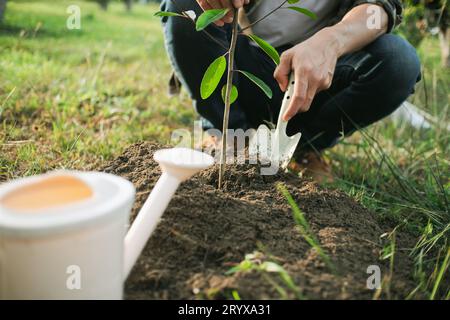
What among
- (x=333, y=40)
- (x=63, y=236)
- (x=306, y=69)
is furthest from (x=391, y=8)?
(x=63, y=236)

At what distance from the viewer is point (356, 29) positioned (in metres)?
1.66

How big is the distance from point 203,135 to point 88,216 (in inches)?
65.3

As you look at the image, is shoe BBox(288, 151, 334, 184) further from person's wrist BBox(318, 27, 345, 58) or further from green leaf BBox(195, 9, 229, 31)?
green leaf BBox(195, 9, 229, 31)

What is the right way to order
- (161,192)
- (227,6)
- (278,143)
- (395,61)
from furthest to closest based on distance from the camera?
(395,61) < (278,143) < (227,6) < (161,192)

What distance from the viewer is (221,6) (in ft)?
4.69

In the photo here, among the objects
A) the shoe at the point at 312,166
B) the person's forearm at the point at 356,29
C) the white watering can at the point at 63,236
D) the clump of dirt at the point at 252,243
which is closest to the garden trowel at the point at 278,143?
the clump of dirt at the point at 252,243

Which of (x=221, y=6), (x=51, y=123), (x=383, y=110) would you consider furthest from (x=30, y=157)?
(x=383, y=110)

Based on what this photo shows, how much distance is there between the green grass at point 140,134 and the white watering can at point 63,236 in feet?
2.07

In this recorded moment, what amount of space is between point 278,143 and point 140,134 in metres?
0.85

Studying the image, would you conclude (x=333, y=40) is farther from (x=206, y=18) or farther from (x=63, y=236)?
(x=63, y=236)

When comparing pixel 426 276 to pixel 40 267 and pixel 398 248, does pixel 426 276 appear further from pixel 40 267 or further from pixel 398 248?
pixel 40 267

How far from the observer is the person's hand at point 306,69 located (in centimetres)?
141

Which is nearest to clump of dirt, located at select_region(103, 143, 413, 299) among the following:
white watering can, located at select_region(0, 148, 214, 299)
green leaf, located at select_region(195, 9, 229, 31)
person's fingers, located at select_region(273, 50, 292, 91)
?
white watering can, located at select_region(0, 148, 214, 299)
